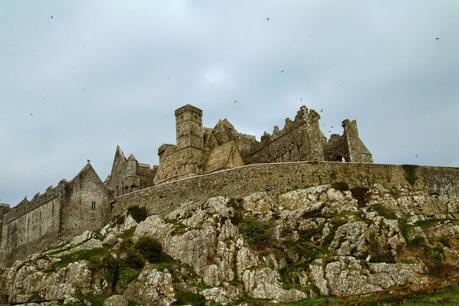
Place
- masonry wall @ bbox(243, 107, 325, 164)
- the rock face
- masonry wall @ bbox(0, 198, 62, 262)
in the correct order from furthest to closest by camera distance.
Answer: masonry wall @ bbox(243, 107, 325, 164) → masonry wall @ bbox(0, 198, 62, 262) → the rock face

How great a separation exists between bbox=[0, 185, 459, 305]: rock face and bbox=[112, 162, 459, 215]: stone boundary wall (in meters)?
1.39

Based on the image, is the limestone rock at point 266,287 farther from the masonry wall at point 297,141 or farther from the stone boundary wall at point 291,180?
the masonry wall at point 297,141

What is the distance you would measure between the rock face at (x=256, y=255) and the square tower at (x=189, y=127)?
12.9 meters

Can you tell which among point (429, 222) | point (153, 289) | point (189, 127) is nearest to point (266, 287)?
point (153, 289)

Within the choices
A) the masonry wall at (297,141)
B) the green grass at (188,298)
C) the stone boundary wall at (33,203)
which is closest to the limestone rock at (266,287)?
the green grass at (188,298)

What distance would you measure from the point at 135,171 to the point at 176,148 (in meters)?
6.50

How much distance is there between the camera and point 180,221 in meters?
46.3

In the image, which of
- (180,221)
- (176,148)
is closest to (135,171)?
(176,148)

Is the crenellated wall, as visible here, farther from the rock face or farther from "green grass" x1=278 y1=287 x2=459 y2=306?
"green grass" x1=278 y1=287 x2=459 y2=306

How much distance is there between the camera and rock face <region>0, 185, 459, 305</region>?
37500 millimetres

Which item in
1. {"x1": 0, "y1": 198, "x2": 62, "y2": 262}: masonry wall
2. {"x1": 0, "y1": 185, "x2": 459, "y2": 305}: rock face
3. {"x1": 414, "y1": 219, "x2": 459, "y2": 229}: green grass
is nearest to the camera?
{"x1": 0, "y1": 185, "x2": 459, "y2": 305}: rock face

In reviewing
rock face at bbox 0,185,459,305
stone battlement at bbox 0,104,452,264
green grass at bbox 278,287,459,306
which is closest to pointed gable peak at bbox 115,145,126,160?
stone battlement at bbox 0,104,452,264

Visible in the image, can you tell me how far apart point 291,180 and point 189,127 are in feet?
52.5

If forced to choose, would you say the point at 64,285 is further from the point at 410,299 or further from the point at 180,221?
the point at 410,299
